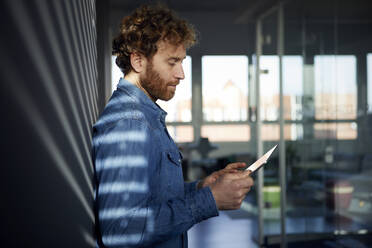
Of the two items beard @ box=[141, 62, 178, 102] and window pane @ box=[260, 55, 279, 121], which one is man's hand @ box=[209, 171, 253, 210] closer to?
beard @ box=[141, 62, 178, 102]

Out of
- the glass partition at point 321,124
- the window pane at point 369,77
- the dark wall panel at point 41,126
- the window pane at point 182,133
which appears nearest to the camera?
the dark wall panel at point 41,126

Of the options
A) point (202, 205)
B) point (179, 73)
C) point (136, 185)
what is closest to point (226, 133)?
point (179, 73)

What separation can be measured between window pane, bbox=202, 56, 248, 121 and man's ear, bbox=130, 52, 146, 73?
650 cm

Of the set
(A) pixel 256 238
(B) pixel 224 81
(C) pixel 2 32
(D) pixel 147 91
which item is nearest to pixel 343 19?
(A) pixel 256 238

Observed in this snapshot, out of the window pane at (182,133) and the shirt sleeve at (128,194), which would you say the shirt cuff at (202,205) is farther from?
the window pane at (182,133)

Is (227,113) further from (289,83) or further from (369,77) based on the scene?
(369,77)

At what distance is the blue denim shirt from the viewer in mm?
875

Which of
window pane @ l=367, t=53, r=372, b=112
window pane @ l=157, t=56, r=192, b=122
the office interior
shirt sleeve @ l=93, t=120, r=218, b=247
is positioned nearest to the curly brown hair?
the office interior

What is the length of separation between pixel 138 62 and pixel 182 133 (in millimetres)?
6320

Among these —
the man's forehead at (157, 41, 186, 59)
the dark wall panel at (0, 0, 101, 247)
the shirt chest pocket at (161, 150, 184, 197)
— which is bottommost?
the shirt chest pocket at (161, 150, 184, 197)

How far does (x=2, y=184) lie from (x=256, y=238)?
4.04 meters

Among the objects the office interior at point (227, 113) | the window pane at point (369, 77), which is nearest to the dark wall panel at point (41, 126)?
the office interior at point (227, 113)

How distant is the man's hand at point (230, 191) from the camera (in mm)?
1029

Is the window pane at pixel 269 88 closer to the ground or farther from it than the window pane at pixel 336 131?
farther from it
